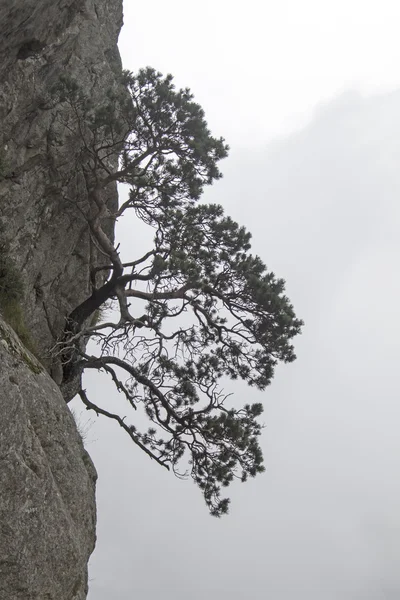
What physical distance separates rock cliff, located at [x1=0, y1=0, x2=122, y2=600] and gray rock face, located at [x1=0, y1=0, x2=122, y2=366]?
0.03 metres

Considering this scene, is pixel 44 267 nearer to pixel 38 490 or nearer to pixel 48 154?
pixel 48 154

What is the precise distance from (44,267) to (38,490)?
665 cm

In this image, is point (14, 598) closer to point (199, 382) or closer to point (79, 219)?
point (199, 382)

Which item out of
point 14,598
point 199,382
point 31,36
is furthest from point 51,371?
point 31,36

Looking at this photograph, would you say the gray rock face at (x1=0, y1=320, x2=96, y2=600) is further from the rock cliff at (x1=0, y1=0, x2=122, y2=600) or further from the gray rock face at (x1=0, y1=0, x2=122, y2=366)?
the gray rock face at (x1=0, y1=0, x2=122, y2=366)

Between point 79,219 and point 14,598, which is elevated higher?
point 79,219

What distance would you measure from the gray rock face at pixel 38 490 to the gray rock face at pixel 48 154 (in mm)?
3316

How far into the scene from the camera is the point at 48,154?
45.5ft

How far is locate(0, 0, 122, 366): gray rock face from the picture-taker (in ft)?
42.1

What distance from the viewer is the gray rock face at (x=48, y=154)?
12844 mm

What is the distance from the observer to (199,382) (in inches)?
543

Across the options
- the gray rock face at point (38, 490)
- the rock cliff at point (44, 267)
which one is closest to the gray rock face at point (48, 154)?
the rock cliff at point (44, 267)

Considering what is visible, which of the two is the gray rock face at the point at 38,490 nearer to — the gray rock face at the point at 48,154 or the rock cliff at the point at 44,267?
the rock cliff at the point at 44,267

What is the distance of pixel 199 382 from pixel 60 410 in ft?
13.0
